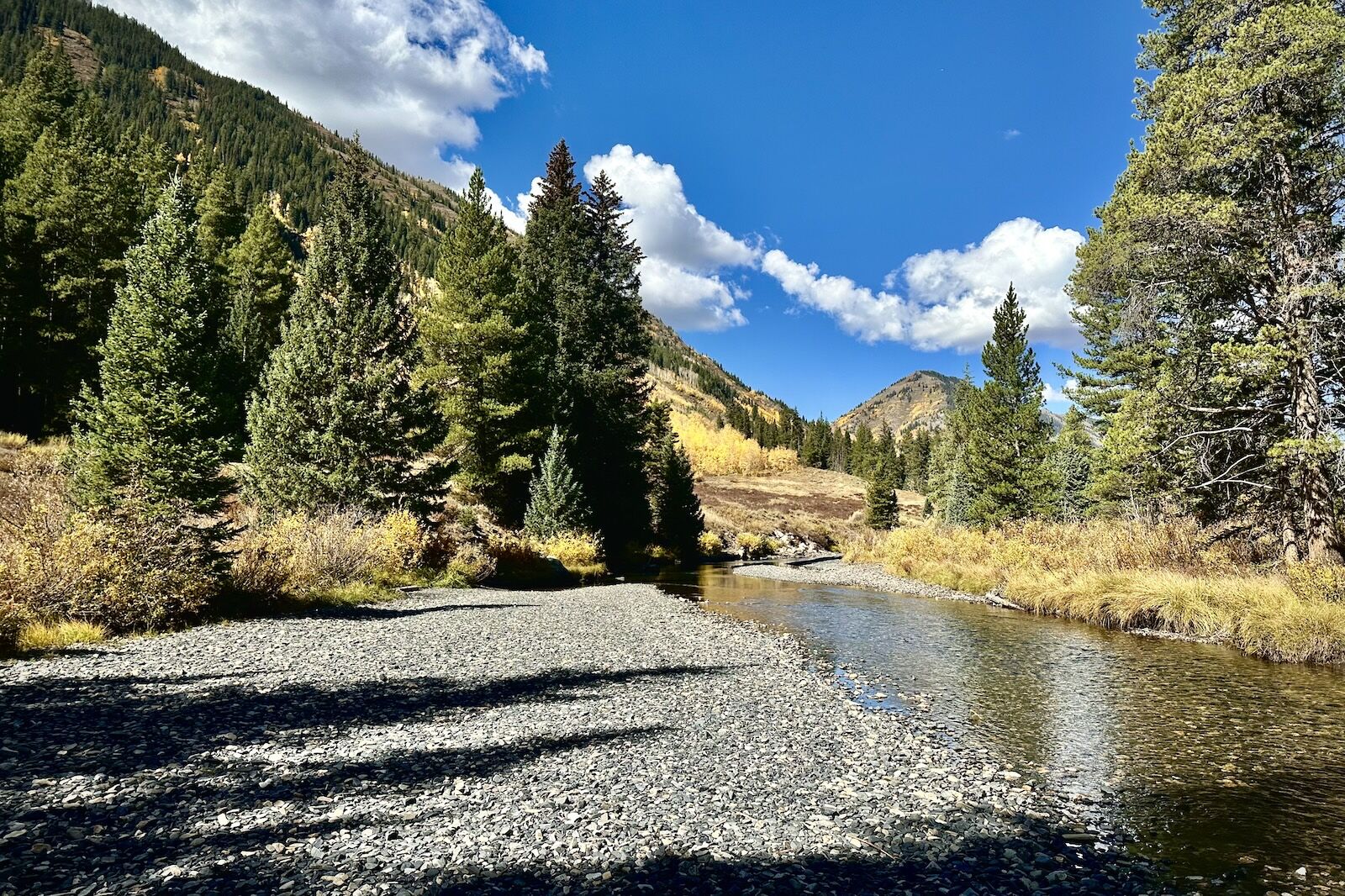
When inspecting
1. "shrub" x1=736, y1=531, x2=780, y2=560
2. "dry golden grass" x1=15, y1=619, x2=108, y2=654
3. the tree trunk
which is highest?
the tree trunk

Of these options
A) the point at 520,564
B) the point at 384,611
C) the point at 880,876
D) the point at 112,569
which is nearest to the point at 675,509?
the point at 520,564

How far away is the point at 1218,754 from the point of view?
27.9ft

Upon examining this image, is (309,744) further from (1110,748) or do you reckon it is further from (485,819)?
(1110,748)

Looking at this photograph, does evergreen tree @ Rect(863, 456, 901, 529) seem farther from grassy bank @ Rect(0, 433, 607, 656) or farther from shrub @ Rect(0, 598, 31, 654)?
shrub @ Rect(0, 598, 31, 654)

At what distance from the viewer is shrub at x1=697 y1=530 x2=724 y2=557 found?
5725 centimetres

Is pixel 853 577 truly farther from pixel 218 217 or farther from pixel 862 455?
pixel 862 455

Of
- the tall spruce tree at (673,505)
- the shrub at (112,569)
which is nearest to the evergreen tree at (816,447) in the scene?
the tall spruce tree at (673,505)

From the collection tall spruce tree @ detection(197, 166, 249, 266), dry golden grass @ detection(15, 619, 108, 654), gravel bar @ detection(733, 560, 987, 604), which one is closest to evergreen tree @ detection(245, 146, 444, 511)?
dry golden grass @ detection(15, 619, 108, 654)

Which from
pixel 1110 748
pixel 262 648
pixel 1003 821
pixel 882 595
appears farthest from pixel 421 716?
pixel 882 595

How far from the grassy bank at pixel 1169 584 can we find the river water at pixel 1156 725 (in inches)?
34.6

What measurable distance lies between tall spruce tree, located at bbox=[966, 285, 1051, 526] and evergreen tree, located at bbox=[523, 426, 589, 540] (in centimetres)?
2655

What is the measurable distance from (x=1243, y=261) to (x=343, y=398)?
27.5 m

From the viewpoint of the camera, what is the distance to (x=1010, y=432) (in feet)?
133

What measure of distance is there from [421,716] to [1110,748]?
9.36 m
